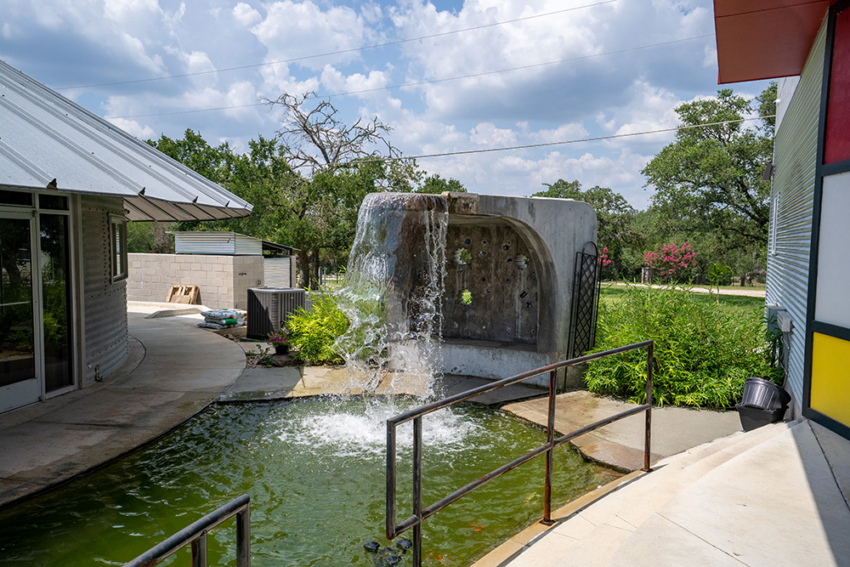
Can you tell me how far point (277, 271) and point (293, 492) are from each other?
16035 mm

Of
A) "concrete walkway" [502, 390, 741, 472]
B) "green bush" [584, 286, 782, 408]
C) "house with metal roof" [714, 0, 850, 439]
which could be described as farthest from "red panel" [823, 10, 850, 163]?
"green bush" [584, 286, 782, 408]

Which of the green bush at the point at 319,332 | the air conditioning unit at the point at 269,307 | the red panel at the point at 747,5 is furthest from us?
the air conditioning unit at the point at 269,307

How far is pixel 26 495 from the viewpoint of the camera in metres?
3.76

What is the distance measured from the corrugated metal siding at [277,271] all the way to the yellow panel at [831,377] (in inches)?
661

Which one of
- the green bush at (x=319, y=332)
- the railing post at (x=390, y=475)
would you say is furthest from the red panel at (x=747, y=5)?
the green bush at (x=319, y=332)

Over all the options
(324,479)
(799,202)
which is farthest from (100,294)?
(799,202)

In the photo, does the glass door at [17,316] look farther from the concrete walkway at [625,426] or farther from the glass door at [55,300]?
the concrete walkway at [625,426]

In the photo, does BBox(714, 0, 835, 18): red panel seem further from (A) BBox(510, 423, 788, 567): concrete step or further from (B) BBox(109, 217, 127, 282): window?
(B) BBox(109, 217, 127, 282): window

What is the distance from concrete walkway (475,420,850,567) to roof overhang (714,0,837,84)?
3222mm

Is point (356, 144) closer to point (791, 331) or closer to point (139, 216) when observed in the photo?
point (139, 216)

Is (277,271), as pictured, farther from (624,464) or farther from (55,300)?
(624,464)

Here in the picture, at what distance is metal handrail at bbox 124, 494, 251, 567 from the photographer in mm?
1280

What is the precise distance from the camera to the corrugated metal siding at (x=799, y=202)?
477 centimetres

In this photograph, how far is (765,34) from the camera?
5.10 meters
